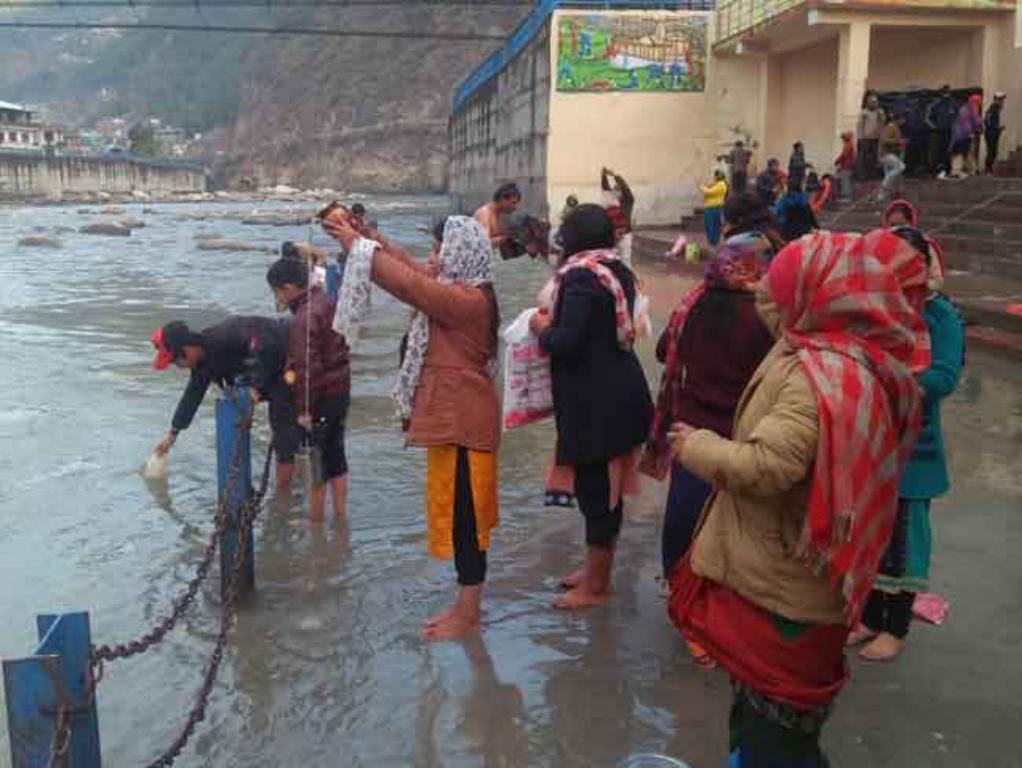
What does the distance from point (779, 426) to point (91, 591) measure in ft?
13.2

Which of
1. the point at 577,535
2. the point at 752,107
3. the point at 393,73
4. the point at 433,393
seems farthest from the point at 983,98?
the point at 393,73

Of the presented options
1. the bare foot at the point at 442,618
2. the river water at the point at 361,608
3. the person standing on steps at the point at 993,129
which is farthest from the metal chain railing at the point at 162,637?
the person standing on steps at the point at 993,129

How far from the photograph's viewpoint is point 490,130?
38969mm

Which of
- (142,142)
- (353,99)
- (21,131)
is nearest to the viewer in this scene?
(21,131)

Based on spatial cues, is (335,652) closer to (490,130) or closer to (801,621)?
(801,621)

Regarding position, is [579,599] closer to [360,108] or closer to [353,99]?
[360,108]

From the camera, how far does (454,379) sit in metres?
4.09

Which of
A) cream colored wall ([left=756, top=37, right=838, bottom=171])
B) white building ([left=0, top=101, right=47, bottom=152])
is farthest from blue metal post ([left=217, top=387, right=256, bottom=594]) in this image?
white building ([left=0, top=101, right=47, bottom=152])

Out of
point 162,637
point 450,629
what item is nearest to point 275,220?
point 450,629

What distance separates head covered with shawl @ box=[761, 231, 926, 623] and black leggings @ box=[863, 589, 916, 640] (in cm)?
174

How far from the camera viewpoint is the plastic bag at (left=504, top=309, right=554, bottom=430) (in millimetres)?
4402

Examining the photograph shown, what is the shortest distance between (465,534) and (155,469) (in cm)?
363

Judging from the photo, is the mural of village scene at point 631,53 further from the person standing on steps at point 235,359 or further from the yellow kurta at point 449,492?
the yellow kurta at point 449,492

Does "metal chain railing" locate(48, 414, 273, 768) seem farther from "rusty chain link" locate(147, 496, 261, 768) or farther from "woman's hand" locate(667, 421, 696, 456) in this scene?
"woman's hand" locate(667, 421, 696, 456)
